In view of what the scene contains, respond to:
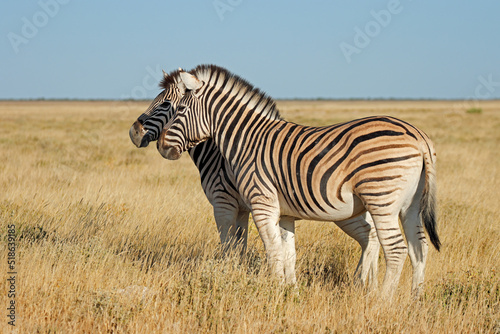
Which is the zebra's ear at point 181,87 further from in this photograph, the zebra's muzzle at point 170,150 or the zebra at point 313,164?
the zebra's muzzle at point 170,150

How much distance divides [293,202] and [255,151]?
66 cm

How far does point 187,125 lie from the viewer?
506cm

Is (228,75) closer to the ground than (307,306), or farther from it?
farther from it

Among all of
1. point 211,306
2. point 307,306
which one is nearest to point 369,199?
point 307,306

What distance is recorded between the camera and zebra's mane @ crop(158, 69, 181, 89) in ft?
18.9

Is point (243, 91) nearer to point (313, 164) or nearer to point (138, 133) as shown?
point (313, 164)

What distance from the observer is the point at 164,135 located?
502 cm

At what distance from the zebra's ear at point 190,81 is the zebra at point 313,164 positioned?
0.01 metres

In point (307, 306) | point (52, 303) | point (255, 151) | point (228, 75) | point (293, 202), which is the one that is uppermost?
point (228, 75)

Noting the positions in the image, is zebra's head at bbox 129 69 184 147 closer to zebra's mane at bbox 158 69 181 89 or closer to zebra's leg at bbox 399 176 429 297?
zebra's mane at bbox 158 69 181 89

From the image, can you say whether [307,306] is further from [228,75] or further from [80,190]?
[80,190]

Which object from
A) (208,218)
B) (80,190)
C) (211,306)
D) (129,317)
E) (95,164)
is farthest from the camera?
(95,164)

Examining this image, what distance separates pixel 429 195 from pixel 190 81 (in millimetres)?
2525

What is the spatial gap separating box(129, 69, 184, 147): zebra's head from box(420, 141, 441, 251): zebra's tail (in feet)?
9.40
